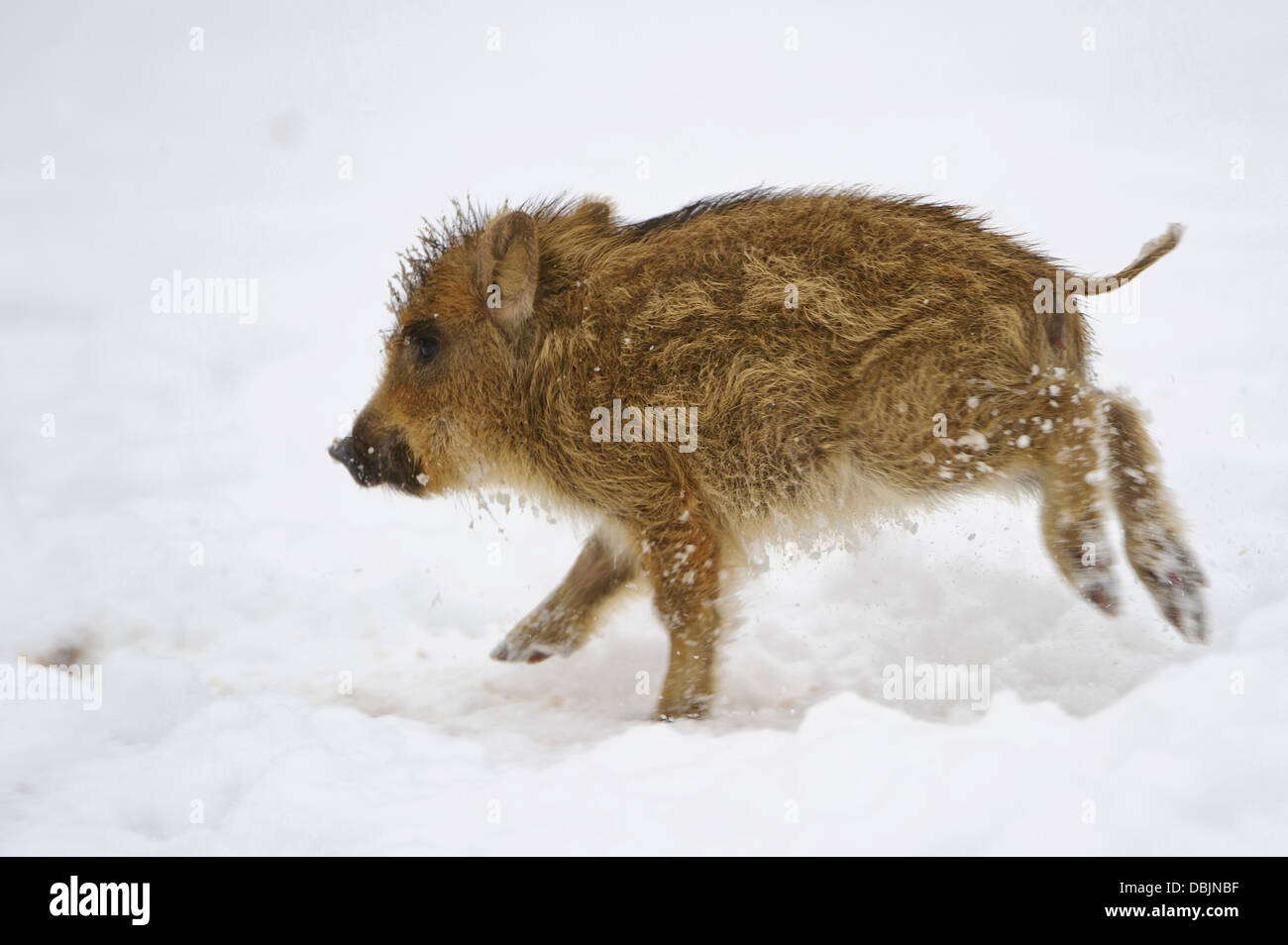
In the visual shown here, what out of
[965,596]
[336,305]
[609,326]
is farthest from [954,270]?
[336,305]

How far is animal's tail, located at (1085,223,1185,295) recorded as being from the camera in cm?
400

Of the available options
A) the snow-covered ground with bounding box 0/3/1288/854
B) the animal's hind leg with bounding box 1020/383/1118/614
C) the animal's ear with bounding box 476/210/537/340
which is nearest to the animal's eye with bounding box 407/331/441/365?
the animal's ear with bounding box 476/210/537/340

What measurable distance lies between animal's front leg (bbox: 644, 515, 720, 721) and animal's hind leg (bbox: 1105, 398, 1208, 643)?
1.50 meters

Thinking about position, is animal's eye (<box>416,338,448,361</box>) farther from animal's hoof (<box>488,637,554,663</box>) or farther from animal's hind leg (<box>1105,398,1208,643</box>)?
animal's hind leg (<box>1105,398,1208,643</box>)

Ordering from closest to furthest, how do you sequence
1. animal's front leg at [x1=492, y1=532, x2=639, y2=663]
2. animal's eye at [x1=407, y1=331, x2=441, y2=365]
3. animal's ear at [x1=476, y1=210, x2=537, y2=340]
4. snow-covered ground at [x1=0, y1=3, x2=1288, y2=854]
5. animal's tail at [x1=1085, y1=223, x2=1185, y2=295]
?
snow-covered ground at [x1=0, y1=3, x2=1288, y2=854] < animal's tail at [x1=1085, y1=223, x2=1185, y2=295] < animal's ear at [x1=476, y1=210, x2=537, y2=340] < animal's eye at [x1=407, y1=331, x2=441, y2=365] < animal's front leg at [x1=492, y1=532, x2=639, y2=663]

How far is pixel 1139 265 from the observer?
411cm

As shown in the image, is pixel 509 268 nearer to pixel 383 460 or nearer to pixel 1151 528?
pixel 383 460

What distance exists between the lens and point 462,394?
14.6 feet

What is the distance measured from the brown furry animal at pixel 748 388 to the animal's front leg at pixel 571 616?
0.42 meters

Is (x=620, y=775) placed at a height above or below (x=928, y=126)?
below

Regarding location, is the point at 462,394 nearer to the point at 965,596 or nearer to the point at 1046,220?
the point at 965,596

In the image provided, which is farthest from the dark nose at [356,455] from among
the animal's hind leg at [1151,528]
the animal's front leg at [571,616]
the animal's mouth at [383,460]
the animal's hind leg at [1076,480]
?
the animal's hind leg at [1151,528]
